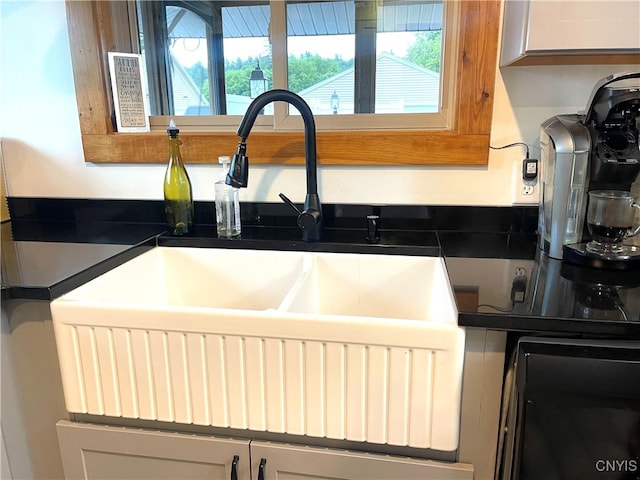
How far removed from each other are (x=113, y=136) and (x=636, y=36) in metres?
1.37

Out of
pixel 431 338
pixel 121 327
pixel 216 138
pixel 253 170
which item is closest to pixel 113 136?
pixel 216 138

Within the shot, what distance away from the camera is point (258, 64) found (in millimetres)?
1500

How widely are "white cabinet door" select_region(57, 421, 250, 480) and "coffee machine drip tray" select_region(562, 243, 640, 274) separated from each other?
825 millimetres

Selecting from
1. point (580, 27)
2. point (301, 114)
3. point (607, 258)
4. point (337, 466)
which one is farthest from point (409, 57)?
point (337, 466)

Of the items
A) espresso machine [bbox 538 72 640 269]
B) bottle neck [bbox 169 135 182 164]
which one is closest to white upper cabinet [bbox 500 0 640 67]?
espresso machine [bbox 538 72 640 269]

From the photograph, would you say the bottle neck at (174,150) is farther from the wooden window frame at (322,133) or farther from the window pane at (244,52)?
the window pane at (244,52)

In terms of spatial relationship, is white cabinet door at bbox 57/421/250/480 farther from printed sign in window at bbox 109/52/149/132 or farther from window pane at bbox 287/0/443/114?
window pane at bbox 287/0/443/114

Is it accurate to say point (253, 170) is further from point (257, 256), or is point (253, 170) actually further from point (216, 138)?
point (257, 256)

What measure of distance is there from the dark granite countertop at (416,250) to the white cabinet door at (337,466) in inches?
11.9

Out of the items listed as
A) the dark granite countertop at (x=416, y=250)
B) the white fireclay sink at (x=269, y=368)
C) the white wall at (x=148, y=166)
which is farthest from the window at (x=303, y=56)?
the white fireclay sink at (x=269, y=368)

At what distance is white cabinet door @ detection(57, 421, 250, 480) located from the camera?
0.95 m

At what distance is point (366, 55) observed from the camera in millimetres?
1451

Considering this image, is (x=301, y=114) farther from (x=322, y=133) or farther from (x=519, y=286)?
(x=519, y=286)

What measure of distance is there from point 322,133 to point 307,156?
0.16 metres
